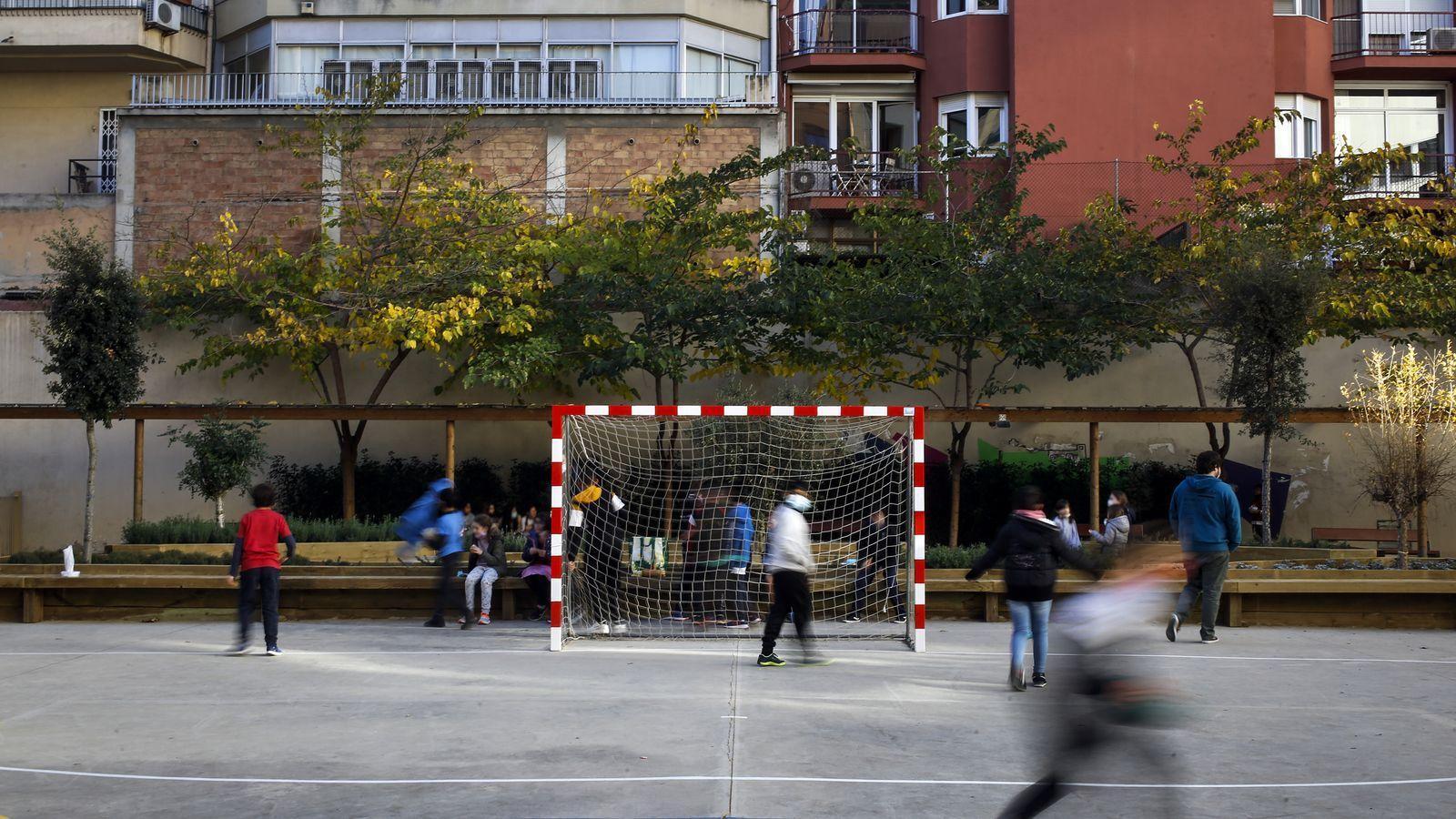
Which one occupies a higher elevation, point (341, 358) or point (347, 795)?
point (341, 358)

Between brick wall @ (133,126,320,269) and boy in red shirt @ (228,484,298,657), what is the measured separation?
51.2ft

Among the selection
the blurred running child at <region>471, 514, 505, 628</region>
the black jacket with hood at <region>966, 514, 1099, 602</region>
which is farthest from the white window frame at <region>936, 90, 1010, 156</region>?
the black jacket with hood at <region>966, 514, 1099, 602</region>

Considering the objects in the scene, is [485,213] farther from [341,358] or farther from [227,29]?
[227,29]

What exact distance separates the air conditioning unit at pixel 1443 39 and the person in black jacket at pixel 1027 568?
88.1ft

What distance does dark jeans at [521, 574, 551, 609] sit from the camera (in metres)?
15.1

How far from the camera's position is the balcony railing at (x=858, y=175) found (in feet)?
94.7

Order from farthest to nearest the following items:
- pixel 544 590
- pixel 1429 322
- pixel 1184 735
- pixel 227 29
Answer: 1. pixel 227 29
2. pixel 1429 322
3. pixel 544 590
4. pixel 1184 735

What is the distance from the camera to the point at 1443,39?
31.1 meters

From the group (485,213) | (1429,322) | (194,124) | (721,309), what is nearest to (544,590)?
(721,309)

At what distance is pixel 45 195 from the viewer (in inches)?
1096

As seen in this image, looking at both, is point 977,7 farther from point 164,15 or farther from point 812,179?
point 164,15

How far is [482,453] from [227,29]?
12.8m

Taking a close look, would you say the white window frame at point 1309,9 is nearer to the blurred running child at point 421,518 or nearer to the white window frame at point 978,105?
the white window frame at point 978,105

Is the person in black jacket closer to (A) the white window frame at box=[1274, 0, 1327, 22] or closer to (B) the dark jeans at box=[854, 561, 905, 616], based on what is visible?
(B) the dark jeans at box=[854, 561, 905, 616]
